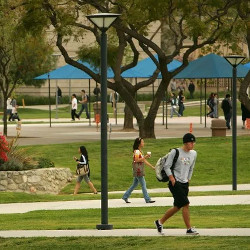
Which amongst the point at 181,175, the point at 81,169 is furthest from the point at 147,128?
the point at 181,175

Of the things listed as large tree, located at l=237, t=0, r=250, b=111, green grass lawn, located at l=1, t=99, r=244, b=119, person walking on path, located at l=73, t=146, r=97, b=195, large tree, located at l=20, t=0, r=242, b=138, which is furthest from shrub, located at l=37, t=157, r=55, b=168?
green grass lawn, located at l=1, t=99, r=244, b=119

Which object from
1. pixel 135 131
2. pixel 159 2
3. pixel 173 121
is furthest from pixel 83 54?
pixel 173 121

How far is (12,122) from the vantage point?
63094 millimetres

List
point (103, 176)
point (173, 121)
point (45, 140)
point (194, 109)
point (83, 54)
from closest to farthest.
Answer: point (103, 176), point (45, 140), point (83, 54), point (173, 121), point (194, 109)

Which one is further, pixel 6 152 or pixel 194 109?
pixel 194 109

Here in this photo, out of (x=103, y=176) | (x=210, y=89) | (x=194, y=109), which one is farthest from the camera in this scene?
(x=210, y=89)

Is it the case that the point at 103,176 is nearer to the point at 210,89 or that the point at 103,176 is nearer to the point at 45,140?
the point at 45,140

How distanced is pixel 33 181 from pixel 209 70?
70.0 ft

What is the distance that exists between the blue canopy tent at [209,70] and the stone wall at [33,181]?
763 inches

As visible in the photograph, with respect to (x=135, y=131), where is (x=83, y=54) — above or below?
above

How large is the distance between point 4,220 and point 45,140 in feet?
73.3

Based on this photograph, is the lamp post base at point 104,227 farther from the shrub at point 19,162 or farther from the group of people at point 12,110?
the group of people at point 12,110

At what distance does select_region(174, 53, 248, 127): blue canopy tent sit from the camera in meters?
48.9

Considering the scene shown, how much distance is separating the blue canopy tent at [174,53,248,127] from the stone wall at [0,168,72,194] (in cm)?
1937
